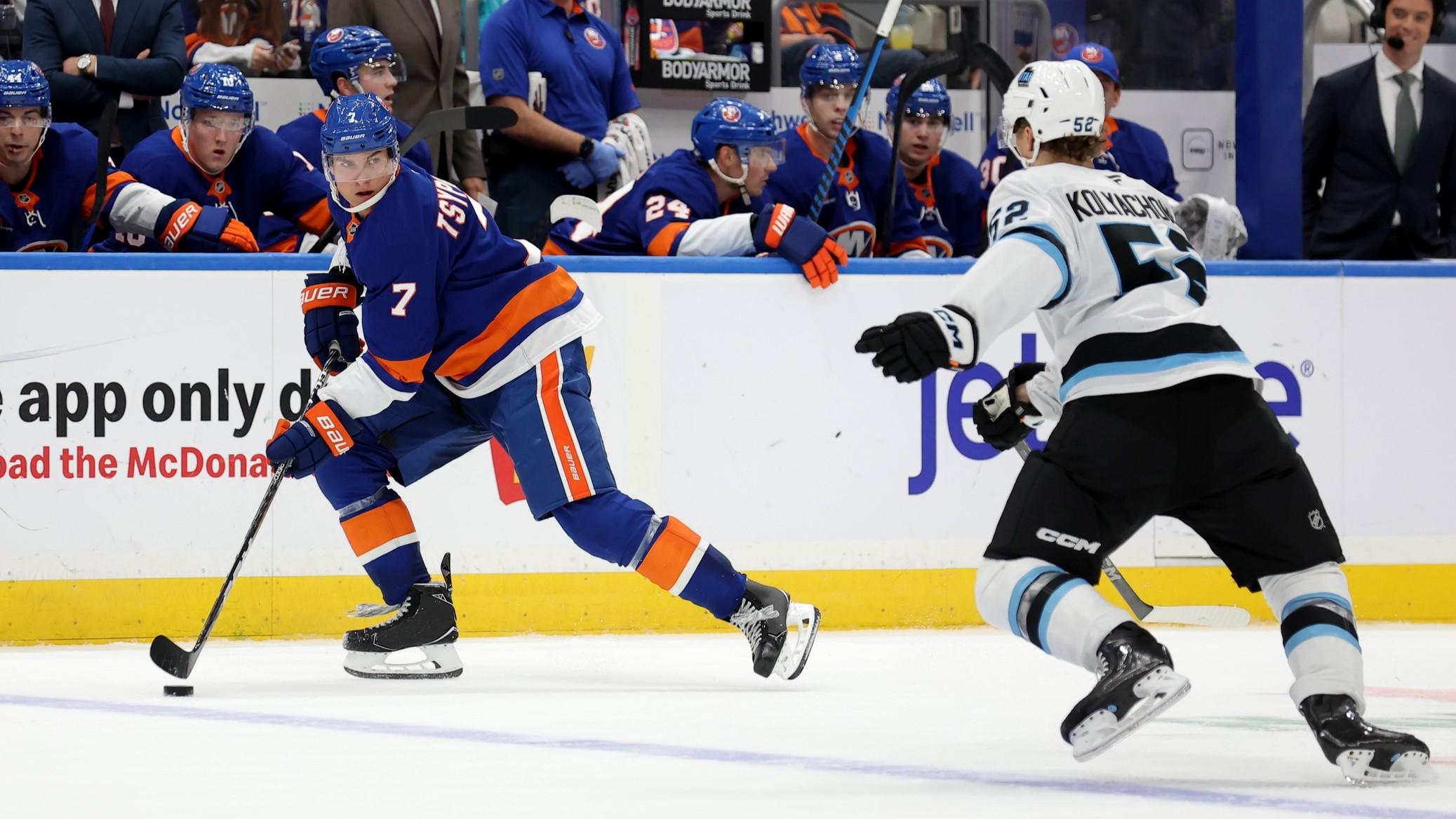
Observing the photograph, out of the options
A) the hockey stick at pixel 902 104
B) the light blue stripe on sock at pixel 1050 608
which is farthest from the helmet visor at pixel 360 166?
the hockey stick at pixel 902 104

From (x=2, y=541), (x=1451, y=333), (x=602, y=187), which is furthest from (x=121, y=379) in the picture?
(x=1451, y=333)

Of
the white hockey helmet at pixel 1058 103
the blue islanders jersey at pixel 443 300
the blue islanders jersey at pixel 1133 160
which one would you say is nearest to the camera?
the white hockey helmet at pixel 1058 103

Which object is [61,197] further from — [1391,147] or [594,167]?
[1391,147]

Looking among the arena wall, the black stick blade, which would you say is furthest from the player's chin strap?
the arena wall

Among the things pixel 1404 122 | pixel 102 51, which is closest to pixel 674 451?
pixel 102 51

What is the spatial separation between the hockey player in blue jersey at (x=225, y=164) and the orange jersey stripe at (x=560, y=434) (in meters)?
1.64

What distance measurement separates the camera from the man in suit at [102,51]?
18.3ft

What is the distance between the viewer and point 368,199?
3.91 m

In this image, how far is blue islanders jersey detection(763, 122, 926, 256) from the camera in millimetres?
5789

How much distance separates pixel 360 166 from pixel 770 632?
1.29 m

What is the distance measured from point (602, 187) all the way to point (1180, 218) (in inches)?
69.3

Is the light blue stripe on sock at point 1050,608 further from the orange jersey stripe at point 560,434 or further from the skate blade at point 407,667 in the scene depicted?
the skate blade at point 407,667

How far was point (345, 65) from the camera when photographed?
17.9ft

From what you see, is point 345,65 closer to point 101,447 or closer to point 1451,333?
point 101,447
